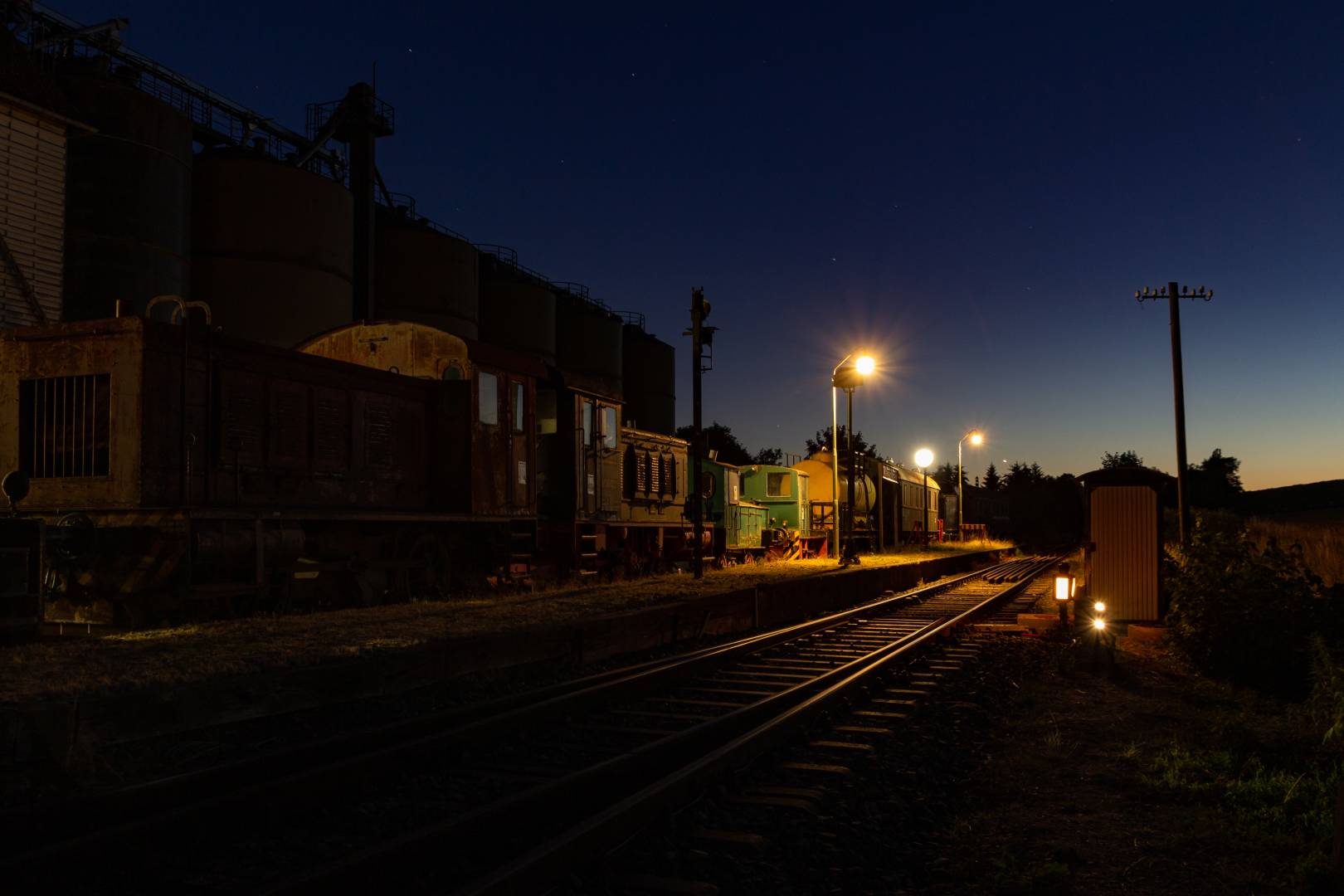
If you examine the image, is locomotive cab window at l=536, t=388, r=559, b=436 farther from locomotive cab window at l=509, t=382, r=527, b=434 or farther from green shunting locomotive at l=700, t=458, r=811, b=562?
green shunting locomotive at l=700, t=458, r=811, b=562

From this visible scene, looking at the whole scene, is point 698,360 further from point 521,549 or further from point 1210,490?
point 1210,490

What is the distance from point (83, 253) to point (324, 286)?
8.91m

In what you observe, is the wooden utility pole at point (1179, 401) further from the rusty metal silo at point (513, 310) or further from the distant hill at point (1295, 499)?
the distant hill at point (1295, 499)

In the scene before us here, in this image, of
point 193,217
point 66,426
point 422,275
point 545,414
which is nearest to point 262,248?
point 193,217

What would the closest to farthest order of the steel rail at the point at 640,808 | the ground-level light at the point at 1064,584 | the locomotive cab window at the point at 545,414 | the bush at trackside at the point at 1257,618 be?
the steel rail at the point at 640,808 < the bush at trackside at the point at 1257,618 < the ground-level light at the point at 1064,584 < the locomotive cab window at the point at 545,414

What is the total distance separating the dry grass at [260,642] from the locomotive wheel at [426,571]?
591mm

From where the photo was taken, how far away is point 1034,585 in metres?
26.8

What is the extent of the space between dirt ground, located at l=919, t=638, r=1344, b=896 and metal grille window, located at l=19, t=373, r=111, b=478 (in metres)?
9.88

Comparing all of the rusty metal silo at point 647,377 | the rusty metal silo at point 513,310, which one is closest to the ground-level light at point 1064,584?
the rusty metal silo at point 513,310

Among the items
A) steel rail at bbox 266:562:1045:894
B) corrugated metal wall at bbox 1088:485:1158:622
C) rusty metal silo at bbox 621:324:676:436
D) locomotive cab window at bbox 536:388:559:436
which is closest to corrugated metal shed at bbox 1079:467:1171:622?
corrugated metal wall at bbox 1088:485:1158:622

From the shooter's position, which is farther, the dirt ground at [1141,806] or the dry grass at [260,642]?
the dry grass at [260,642]

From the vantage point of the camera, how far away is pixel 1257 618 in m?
10.5

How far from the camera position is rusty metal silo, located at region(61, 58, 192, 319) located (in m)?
27.3

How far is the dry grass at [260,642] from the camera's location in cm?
703
